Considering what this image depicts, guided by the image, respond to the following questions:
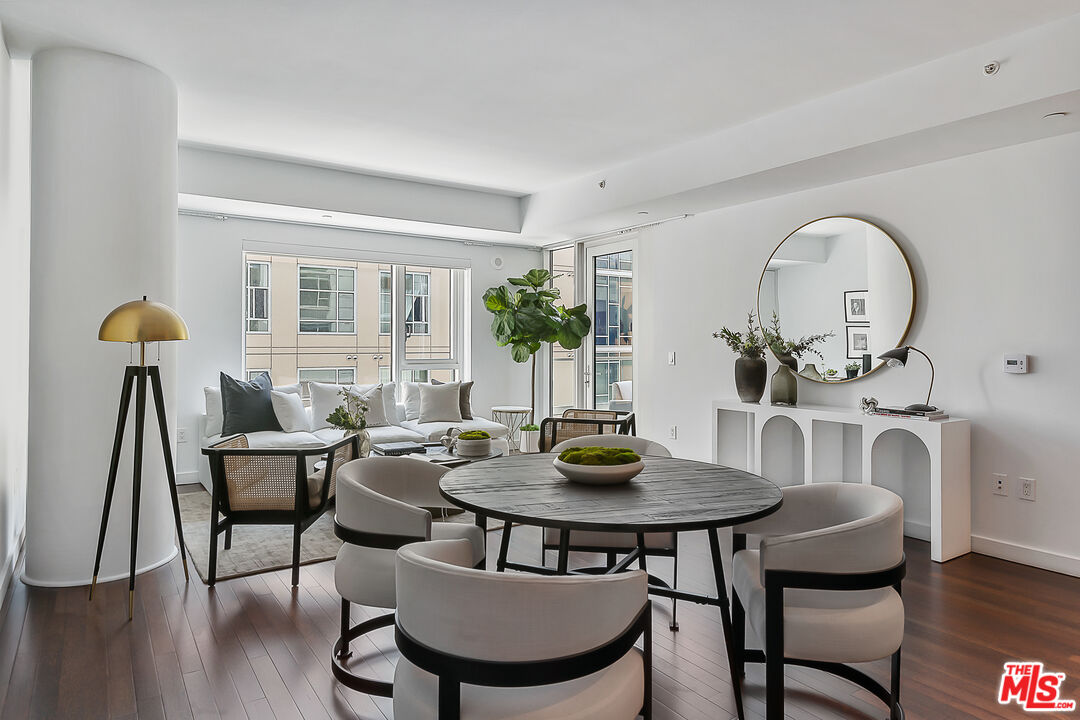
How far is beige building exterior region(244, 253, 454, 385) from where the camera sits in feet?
20.7

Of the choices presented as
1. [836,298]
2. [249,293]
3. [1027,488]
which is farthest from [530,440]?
[1027,488]

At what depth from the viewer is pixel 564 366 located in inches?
296

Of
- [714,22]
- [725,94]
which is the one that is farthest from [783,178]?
[714,22]

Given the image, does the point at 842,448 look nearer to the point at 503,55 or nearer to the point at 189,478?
the point at 503,55

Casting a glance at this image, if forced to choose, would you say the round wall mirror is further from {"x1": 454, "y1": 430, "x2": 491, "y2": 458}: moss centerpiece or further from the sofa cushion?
the sofa cushion

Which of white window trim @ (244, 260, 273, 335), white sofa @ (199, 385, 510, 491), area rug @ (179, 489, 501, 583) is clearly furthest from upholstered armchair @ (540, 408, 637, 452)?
white window trim @ (244, 260, 273, 335)

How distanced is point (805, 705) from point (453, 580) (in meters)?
1.54

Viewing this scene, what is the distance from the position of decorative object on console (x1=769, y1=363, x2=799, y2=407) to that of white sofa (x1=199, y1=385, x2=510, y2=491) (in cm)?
202

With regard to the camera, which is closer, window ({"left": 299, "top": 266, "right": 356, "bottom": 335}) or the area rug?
the area rug

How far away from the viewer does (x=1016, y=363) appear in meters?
3.64

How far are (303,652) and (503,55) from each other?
2.97 metres

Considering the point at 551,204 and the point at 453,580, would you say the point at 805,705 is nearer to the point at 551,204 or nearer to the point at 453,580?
the point at 453,580

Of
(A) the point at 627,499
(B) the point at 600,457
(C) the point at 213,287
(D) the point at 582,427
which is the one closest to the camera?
(A) the point at 627,499

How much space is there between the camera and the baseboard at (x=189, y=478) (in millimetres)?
5602
